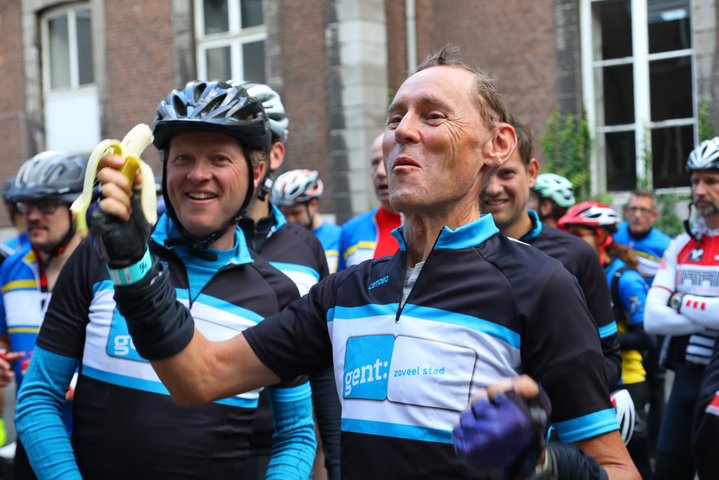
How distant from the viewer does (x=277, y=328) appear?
217 cm

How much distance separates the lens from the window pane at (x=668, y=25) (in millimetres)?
11992

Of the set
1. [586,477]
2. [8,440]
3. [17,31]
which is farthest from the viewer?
[17,31]

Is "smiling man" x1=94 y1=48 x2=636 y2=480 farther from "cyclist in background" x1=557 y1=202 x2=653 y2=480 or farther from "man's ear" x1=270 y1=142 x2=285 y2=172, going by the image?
"cyclist in background" x1=557 y1=202 x2=653 y2=480

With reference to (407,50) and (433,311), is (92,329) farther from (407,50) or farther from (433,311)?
(407,50)

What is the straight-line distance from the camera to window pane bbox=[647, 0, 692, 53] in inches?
472

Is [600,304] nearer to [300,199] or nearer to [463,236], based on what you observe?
[463,236]

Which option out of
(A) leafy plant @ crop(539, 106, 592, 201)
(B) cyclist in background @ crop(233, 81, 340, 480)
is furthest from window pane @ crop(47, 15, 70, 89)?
(B) cyclist in background @ crop(233, 81, 340, 480)

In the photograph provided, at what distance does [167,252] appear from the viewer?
265 cm

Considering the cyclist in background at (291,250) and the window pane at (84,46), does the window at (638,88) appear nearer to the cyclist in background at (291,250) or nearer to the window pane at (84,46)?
the cyclist in background at (291,250)

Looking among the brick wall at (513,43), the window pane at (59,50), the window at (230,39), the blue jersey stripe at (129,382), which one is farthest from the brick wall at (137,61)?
the blue jersey stripe at (129,382)

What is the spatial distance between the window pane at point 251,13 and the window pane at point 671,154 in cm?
761

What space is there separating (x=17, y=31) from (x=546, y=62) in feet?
39.3

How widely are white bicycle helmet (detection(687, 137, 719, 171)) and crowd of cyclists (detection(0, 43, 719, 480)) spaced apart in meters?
1.67

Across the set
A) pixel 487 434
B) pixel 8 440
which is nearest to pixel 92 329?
pixel 487 434
